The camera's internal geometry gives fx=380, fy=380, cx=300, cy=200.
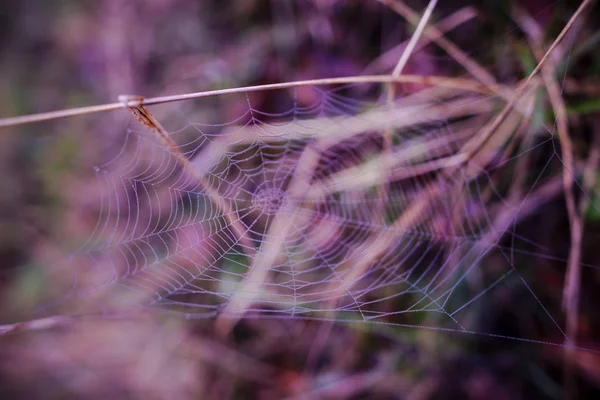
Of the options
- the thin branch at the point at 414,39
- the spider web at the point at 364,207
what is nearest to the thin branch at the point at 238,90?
the thin branch at the point at 414,39

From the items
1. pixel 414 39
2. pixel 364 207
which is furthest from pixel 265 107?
pixel 414 39

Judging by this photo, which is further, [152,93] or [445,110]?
[152,93]

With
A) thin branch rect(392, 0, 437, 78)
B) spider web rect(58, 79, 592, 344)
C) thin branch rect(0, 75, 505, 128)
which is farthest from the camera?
spider web rect(58, 79, 592, 344)

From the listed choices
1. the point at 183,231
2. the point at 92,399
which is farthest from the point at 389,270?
the point at 92,399

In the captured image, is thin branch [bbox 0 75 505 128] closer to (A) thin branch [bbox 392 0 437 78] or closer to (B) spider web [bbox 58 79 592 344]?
(A) thin branch [bbox 392 0 437 78]

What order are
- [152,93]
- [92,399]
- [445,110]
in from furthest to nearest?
1. [92,399]
2. [152,93]
3. [445,110]

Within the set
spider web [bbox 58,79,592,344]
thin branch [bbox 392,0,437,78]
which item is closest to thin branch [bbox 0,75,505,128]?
thin branch [bbox 392,0,437,78]

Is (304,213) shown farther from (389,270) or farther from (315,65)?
(315,65)
